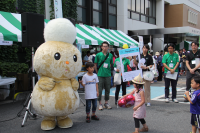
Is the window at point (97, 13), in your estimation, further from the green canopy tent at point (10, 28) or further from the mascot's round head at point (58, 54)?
the mascot's round head at point (58, 54)

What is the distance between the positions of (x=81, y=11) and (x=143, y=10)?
9060mm

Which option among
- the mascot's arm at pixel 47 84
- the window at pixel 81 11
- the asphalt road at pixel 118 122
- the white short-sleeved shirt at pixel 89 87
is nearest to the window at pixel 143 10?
the window at pixel 81 11

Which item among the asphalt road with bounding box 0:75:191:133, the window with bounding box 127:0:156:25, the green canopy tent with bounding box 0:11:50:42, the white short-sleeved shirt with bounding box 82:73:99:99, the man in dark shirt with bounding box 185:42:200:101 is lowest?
the asphalt road with bounding box 0:75:191:133

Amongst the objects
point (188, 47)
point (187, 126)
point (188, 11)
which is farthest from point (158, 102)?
point (188, 11)

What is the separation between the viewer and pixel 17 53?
11.6m

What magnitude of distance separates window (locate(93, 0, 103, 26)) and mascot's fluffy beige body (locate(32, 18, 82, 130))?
12.3 metres

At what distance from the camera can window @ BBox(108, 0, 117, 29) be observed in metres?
17.5

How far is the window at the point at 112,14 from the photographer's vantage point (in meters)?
17.5

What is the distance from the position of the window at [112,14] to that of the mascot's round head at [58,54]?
44.0 feet

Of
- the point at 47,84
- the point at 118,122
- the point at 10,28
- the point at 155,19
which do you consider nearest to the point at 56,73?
the point at 47,84

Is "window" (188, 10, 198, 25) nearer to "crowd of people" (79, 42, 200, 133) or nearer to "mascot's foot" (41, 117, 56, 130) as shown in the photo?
"crowd of people" (79, 42, 200, 133)

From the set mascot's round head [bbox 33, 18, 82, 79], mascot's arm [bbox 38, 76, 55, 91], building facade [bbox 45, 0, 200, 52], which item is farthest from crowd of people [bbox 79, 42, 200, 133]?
building facade [bbox 45, 0, 200, 52]

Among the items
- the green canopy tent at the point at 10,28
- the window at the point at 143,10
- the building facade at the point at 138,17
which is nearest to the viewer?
the green canopy tent at the point at 10,28

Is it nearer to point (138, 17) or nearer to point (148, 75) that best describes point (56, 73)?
point (148, 75)
